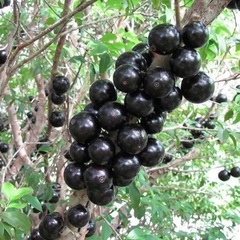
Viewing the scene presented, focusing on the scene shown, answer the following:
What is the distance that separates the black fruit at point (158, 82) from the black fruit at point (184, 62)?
3 cm

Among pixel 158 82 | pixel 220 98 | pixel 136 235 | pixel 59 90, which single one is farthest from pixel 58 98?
pixel 220 98

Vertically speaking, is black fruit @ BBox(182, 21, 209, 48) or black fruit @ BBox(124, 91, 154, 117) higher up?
black fruit @ BBox(182, 21, 209, 48)

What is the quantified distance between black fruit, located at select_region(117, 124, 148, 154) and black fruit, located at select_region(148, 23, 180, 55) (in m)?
0.28

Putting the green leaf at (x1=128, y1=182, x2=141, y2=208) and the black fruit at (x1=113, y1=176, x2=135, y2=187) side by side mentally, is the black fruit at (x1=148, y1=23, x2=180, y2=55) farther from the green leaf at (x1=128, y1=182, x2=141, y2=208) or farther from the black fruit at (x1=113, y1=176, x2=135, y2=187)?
the green leaf at (x1=128, y1=182, x2=141, y2=208)

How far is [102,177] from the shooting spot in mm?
1169

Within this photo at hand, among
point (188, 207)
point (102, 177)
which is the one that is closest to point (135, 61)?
point (102, 177)

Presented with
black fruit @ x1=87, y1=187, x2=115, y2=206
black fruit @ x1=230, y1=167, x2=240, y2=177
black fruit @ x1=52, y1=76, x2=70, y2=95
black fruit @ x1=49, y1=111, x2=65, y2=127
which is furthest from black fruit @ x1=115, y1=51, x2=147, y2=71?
black fruit @ x1=230, y1=167, x2=240, y2=177

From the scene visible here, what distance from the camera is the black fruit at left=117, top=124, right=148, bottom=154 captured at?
115cm

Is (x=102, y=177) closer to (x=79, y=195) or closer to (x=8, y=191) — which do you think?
(x=79, y=195)

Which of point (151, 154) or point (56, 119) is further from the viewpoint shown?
point (56, 119)

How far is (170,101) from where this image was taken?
1217 mm

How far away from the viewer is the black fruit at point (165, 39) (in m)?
1.14

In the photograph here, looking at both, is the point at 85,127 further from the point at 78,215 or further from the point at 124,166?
the point at 78,215

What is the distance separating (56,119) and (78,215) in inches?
67.8
